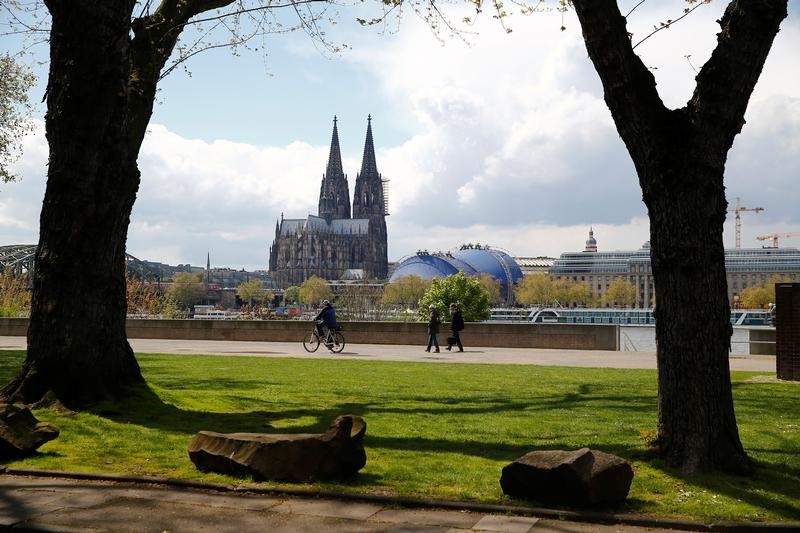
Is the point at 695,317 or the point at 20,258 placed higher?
the point at 20,258

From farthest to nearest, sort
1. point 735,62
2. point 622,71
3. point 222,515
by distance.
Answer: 1. point 622,71
2. point 735,62
3. point 222,515

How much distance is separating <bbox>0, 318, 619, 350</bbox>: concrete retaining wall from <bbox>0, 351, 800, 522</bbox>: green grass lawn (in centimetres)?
1321

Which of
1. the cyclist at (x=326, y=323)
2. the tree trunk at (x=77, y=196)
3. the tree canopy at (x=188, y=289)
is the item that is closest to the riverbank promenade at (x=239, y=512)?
the tree trunk at (x=77, y=196)

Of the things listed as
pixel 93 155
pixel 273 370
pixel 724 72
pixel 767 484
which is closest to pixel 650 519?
pixel 767 484

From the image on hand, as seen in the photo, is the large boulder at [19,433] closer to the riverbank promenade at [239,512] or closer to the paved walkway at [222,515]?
the riverbank promenade at [239,512]

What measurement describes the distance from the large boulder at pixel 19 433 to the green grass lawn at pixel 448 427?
123 mm

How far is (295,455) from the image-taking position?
644 centimetres

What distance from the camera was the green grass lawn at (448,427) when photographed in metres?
6.37

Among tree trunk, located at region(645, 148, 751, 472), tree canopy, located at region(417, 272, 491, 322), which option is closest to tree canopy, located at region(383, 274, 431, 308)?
tree canopy, located at region(417, 272, 491, 322)

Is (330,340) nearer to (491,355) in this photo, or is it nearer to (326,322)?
(326,322)

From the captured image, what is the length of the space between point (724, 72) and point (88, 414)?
755cm

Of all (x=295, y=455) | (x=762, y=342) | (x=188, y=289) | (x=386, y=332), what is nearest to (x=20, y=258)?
(x=188, y=289)

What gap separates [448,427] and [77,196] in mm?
5184

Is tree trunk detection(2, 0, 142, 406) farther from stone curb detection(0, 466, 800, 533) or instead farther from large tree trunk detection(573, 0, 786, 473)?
large tree trunk detection(573, 0, 786, 473)
